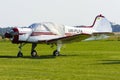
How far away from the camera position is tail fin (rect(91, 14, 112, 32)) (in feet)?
108

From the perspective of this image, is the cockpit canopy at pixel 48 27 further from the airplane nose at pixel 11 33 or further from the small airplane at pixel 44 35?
the airplane nose at pixel 11 33

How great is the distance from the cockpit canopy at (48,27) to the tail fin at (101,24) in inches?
196

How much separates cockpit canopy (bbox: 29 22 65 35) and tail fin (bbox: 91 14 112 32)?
16.3 feet

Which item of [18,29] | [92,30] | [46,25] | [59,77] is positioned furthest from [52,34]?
[59,77]

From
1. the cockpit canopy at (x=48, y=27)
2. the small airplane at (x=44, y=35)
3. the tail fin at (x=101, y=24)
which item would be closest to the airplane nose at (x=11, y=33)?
the small airplane at (x=44, y=35)

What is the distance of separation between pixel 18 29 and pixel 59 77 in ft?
40.0

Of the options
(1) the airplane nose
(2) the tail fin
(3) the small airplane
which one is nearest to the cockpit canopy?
(3) the small airplane

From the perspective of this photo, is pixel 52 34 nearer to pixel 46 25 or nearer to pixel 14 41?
pixel 46 25

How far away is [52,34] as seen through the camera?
91.4 ft

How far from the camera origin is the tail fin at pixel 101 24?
32812 mm

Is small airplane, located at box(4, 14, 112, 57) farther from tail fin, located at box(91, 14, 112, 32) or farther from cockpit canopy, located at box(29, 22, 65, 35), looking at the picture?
tail fin, located at box(91, 14, 112, 32)

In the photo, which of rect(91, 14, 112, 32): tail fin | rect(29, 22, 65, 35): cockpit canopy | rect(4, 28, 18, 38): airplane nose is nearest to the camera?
rect(4, 28, 18, 38): airplane nose

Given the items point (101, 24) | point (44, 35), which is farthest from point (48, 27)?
point (101, 24)

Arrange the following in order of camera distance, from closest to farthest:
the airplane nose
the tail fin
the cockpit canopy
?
the airplane nose, the cockpit canopy, the tail fin
